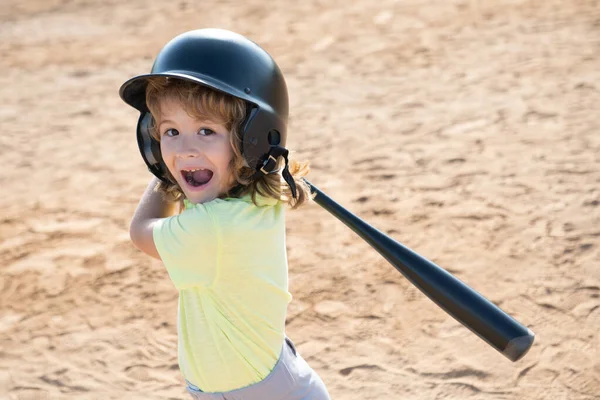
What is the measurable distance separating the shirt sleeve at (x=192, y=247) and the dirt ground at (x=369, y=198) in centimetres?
152

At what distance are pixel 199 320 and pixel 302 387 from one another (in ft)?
1.17

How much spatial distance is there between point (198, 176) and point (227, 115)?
0.19 meters

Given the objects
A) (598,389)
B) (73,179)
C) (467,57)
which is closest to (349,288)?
(598,389)

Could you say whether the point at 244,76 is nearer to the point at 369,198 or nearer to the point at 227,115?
the point at 227,115

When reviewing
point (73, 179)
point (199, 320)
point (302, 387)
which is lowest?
point (73, 179)

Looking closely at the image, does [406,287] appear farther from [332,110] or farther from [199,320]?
[332,110]

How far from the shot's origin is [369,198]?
5.04m

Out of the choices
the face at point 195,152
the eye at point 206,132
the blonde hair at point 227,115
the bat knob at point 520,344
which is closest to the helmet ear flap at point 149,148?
the blonde hair at point 227,115

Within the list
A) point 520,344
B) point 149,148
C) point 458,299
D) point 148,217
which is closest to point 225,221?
point 148,217

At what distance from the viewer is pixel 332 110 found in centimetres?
648

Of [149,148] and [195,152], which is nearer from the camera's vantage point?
[195,152]

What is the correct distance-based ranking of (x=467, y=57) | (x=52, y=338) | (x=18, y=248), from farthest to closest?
1. (x=467, y=57)
2. (x=18, y=248)
3. (x=52, y=338)

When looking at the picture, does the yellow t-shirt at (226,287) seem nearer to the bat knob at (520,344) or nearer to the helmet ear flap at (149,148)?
the helmet ear flap at (149,148)

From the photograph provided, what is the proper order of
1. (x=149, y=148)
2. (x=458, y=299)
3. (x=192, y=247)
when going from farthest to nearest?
(x=149, y=148)
(x=458, y=299)
(x=192, y=247)
